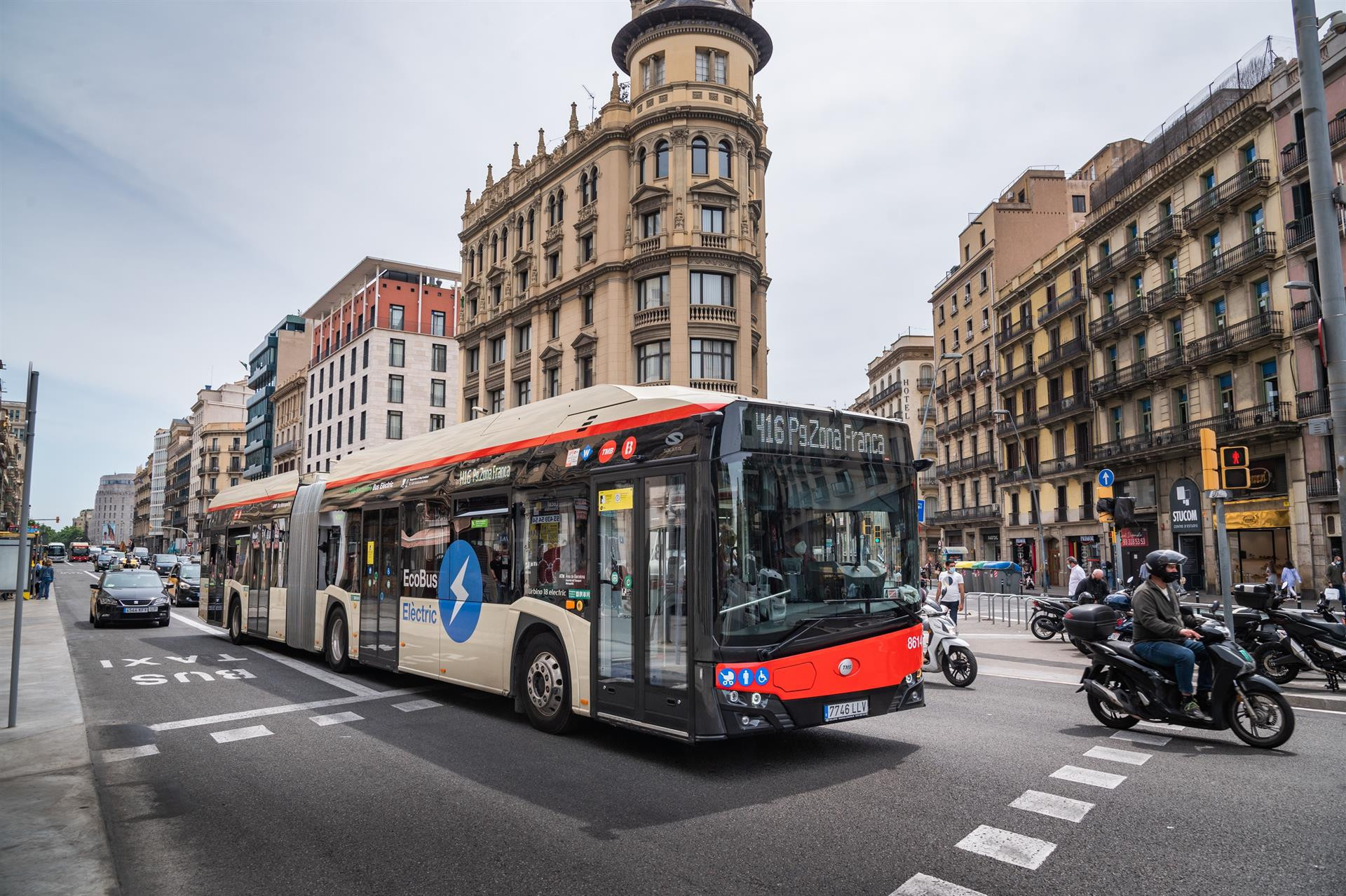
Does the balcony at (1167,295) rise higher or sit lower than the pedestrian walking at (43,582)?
higher

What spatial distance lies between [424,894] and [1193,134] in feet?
138

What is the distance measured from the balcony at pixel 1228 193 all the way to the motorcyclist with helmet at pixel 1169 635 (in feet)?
104

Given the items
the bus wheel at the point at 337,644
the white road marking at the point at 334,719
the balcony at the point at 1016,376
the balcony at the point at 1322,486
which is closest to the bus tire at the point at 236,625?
the bus wheel at the point at 337,644

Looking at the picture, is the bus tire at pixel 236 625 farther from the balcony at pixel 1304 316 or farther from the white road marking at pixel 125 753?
the balcony at pixel 1304 316

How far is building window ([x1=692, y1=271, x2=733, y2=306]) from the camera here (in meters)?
38.0

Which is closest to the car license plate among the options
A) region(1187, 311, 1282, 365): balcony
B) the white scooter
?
the white scooter

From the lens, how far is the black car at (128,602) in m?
22.2

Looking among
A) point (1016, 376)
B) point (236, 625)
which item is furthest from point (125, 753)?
point (1016, 376)

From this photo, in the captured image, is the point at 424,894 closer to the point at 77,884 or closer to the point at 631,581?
the point at 77,884

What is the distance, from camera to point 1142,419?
40.9 meters

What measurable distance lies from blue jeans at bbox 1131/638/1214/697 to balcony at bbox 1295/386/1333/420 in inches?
1087

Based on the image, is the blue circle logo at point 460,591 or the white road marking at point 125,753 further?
the blue circle logo at point 460,591

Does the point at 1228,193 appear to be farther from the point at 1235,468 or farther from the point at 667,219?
the point at 1235,468

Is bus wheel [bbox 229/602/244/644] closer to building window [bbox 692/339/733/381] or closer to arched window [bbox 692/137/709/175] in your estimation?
building window [bbox 692/339/733/381]
